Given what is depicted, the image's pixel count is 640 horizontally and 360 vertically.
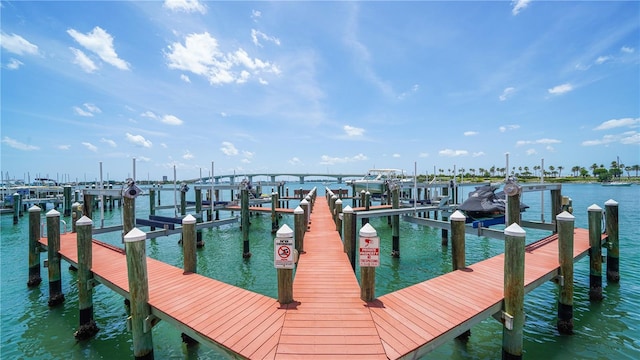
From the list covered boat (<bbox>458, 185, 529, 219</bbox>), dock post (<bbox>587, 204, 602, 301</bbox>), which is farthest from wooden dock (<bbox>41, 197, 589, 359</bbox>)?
covered boat (<bbox>458, 185, 529, 219</bbox>)

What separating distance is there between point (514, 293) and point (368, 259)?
2.81 meters

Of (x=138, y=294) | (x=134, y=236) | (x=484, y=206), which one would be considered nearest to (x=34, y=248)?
(x=138, y=294)

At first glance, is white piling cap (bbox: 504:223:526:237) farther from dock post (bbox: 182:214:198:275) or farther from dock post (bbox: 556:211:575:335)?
dock post (bbox: 182:214:198:275)

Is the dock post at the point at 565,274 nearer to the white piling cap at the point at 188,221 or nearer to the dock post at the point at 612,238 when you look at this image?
the dock post at the point at 612,238

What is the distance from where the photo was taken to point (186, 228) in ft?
24.9

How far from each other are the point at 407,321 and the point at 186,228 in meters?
5.92

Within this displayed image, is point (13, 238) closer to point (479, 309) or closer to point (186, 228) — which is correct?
point (186, 228)

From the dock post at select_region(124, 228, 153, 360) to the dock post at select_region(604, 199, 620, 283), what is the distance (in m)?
14.5

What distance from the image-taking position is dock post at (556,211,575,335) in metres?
7.05

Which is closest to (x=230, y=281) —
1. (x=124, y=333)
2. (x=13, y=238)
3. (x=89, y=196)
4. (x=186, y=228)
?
(x=124, y=333)

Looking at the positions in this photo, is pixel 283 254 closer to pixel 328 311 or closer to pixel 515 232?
pixel 328 311

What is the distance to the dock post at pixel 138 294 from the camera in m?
5.31

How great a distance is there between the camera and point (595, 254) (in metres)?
9.52

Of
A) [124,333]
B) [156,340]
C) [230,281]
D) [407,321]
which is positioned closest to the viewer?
[407,321]
